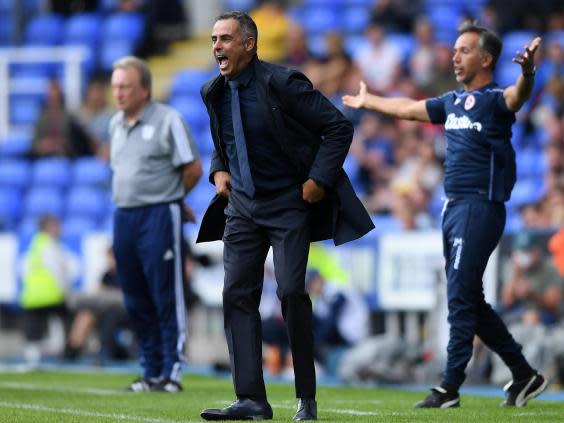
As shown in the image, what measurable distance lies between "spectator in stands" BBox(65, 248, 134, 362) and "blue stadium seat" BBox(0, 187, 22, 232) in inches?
121

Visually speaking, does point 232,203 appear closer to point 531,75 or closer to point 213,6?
point 531,75

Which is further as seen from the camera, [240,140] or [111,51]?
[111,51]

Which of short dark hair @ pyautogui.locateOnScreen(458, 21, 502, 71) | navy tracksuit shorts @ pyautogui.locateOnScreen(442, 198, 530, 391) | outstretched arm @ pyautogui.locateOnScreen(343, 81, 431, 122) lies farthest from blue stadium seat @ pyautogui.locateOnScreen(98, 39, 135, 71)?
navy tracksuit shorts @ pyautogui.locateOnScreen(442, 198, 530, 391)

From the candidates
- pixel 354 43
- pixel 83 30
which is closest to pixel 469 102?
pixel 354 43

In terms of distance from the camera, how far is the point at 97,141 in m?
20.2

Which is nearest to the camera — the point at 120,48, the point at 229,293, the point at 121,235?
the point at 229,293

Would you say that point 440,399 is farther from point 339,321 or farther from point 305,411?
point 339,321

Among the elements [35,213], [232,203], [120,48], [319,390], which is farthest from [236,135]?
[120,48]

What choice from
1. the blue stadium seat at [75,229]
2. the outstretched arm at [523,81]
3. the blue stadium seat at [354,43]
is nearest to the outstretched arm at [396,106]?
the outstretched arm at [523,81]

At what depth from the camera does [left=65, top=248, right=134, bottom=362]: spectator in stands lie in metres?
16.0

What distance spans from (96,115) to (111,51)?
2166 millimetres

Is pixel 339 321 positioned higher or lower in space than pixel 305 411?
lower

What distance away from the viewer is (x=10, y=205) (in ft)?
64.4

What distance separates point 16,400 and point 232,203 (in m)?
2.51
